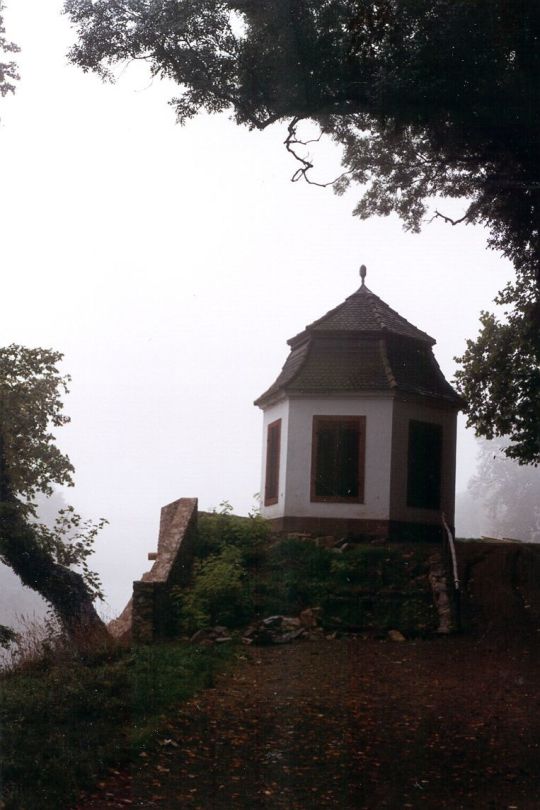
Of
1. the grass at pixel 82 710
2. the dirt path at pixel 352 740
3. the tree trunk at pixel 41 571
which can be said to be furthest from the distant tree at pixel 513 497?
the grass at pixel 82 710

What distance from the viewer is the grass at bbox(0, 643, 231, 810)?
8.46m

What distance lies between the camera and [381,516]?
2178 cm

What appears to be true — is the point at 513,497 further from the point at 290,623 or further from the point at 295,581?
the point at 290,623

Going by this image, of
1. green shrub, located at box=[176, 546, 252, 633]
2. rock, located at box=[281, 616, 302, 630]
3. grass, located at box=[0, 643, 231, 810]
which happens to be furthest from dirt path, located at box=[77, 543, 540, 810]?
green shrub, located at box=[176, 546, 252, 633]

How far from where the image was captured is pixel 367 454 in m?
22.2

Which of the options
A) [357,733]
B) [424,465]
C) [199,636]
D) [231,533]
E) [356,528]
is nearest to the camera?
[357,733]

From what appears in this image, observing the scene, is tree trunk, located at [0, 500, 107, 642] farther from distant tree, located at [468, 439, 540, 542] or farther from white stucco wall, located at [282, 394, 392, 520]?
distant tree, located at [468, 439, 540, 542]

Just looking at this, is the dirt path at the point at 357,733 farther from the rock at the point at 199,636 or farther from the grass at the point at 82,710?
the rock at the point at 199,636

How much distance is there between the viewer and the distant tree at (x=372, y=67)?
43.8 feet

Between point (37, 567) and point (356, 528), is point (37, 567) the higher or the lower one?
the lower one

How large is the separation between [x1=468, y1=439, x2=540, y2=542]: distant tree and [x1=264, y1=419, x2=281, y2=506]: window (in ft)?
130

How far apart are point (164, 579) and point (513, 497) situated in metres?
51.7

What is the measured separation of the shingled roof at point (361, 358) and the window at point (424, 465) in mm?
880

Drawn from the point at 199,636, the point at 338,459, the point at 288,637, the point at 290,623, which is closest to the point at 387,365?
the point at 338,459
